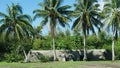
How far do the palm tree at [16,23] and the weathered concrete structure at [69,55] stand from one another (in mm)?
4188

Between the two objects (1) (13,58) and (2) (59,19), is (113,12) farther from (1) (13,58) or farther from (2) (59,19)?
(1) (13,58)

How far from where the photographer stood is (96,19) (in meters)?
53.7

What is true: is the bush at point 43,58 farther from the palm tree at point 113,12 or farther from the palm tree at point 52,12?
the palm tree at point 113,12

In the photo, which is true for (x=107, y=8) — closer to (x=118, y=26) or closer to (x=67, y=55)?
(x=118, y=26)

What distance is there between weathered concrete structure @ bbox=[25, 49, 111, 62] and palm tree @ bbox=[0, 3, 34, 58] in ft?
13.7

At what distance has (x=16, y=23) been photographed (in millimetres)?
52219

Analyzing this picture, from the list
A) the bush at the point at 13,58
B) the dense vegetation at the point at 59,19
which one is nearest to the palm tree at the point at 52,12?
the dense vegetation at the point at 59,19

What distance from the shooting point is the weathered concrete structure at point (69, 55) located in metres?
55.1

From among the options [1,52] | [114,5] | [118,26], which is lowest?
[1,52]

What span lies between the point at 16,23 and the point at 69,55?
1095 cm

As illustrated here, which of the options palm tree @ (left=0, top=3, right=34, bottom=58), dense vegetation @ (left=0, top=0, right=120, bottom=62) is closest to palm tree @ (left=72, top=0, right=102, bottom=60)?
dense vegetation @ (left=0, top=0, right=120, bottom=62)

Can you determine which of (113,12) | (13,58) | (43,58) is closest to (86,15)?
(113,12)

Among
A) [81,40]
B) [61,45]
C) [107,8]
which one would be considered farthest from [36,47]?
[107,8]

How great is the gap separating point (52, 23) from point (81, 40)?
49.8 ft
